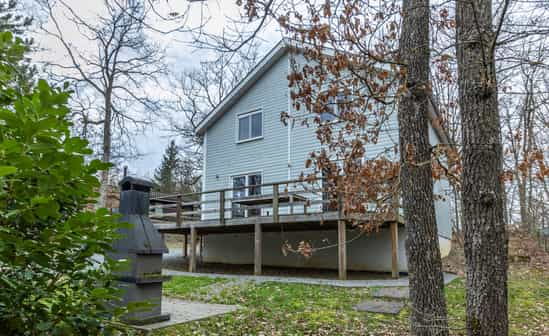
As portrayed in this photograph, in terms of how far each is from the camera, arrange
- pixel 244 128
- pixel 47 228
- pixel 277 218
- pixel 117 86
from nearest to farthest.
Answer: pixel 47 228
pixel 277 218
pixel 244 128
pixel 117 86

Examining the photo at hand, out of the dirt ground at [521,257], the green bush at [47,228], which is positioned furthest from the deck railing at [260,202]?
the green bush at [47,228]

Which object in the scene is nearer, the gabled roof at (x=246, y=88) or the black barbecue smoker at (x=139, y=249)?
the black barbecue smoker at (x=139, y=249)

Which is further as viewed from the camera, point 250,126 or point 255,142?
point 250,126

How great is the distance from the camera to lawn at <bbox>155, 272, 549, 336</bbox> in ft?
16.4

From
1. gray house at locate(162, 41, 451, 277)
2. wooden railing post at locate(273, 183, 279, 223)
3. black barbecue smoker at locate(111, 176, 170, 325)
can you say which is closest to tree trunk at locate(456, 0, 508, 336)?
black barbecue smoker at locate(111, 176, 170, 325)

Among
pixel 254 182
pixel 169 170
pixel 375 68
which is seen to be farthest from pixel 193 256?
pixel 169 170

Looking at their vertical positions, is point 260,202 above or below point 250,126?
below

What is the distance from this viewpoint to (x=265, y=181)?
14133 millimetres

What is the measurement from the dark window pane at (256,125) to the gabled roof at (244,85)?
1139 millimetres

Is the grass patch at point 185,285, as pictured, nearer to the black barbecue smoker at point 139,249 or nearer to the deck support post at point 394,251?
the black barbecue smoker at point 139,249

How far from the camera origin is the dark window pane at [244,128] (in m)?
15.1

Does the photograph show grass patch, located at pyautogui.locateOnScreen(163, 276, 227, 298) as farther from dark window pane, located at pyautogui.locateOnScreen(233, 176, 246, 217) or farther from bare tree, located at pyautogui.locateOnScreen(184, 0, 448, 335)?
bare tree, located at pyautogui.locateOnScreen(184, 0, 448, 335)

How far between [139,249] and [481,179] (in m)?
4.03

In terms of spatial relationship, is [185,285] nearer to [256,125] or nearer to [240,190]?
[240,190]
